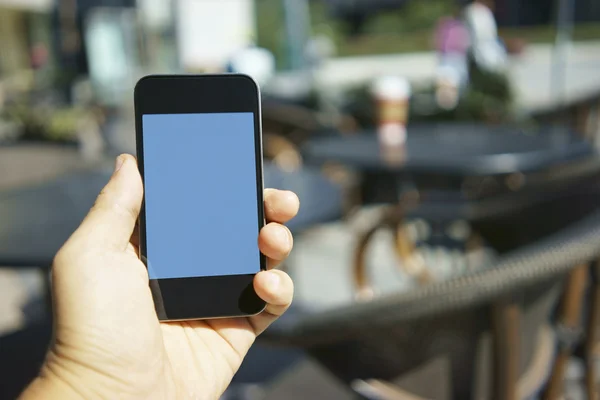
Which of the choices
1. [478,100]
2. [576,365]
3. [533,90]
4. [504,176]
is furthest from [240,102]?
[533,90]

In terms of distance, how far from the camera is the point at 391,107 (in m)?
2.77

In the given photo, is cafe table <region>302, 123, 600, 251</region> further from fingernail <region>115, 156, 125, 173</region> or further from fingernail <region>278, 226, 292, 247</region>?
fingernail <region>115, 156, 125, 173</region>

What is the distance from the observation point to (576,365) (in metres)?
2.36

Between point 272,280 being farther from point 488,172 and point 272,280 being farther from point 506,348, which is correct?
point 488,172

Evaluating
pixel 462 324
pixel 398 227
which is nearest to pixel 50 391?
pixel 462 324

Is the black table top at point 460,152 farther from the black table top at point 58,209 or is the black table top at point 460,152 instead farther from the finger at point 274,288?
the finger at point 274,288

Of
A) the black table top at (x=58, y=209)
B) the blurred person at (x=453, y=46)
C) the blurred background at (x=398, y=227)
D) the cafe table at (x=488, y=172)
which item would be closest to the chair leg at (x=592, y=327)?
the blurred background at (x=398, y=227)

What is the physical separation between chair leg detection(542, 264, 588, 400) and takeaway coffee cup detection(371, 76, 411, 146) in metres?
1.40

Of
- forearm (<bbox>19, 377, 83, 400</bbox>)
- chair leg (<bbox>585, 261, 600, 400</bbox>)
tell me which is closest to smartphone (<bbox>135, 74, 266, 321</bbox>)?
forearm (<bbox>19, 377, 83, 400</bbox>)

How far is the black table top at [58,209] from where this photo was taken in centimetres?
153

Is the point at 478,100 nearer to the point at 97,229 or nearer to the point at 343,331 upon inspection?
the point at 343,331

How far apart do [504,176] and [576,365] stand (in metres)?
1.08

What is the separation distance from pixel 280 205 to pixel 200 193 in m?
0.10

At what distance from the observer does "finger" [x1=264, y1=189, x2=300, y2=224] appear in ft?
2.64
